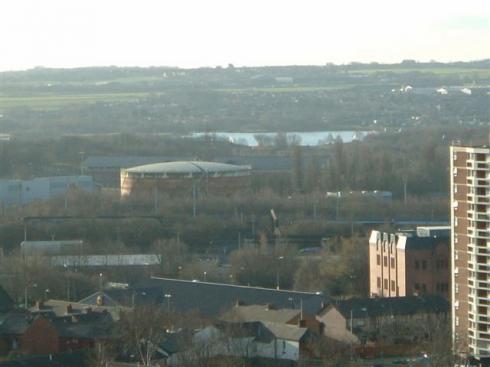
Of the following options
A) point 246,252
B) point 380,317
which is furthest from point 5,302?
point 246,252

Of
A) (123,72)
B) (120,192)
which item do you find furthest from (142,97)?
(120,192)

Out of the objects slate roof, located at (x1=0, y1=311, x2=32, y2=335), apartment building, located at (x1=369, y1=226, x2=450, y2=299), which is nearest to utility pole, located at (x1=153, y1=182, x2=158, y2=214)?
apartment building, located at (x1=369, y1=226, x2=450, y2=299)

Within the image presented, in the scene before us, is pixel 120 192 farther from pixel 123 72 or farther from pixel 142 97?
pixel 123 72

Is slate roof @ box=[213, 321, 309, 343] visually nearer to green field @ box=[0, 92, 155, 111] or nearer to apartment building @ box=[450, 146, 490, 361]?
apartment building @ box=[450, 146, 490, 361]

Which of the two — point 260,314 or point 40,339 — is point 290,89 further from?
point 40,339

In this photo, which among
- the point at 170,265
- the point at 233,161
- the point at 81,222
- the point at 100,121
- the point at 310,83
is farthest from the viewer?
the point at 310,83

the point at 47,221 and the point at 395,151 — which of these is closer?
the point at 47,221

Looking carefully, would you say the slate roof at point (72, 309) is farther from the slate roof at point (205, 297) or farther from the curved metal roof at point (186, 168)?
the curved metal roof at point (186, 168)
